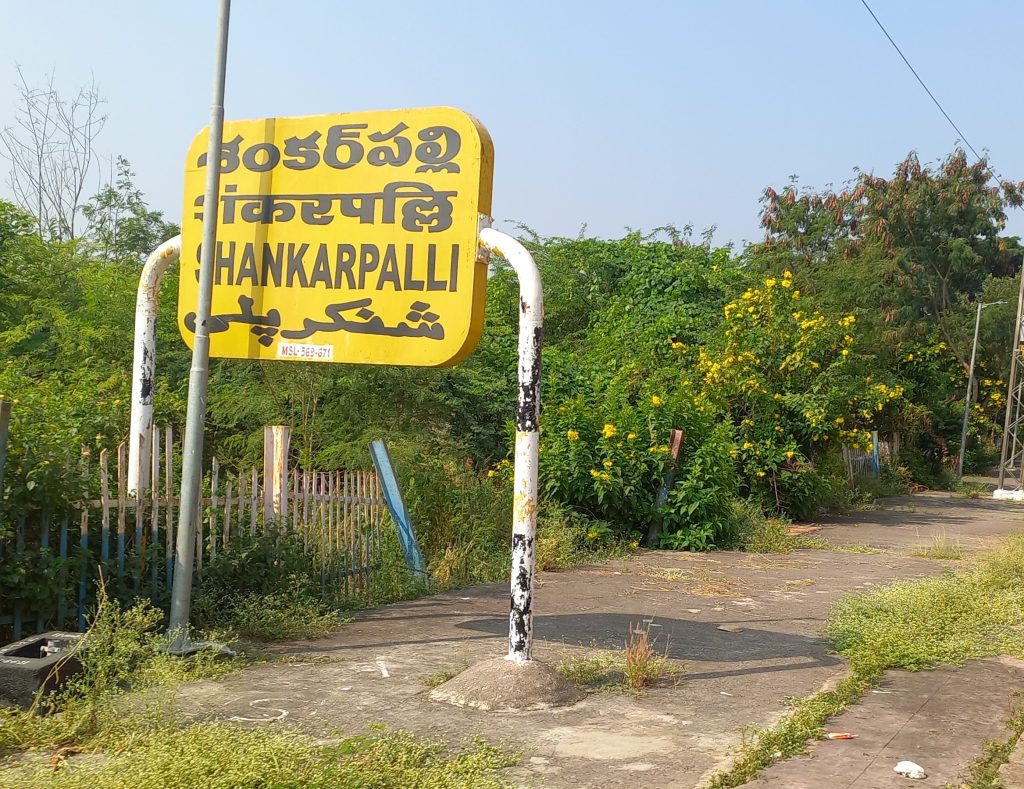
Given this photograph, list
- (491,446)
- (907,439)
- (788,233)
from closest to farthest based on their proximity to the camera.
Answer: (491,446), (907,439), (788,233)

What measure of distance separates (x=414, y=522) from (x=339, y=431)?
10.6ft

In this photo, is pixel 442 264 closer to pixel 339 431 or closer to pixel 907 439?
pixel 339 431

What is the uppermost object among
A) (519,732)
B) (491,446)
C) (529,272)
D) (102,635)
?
(529,272)

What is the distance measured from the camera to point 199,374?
7.38 meters

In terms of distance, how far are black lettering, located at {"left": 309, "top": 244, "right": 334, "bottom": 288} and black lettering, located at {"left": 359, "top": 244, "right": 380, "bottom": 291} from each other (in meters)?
0.24

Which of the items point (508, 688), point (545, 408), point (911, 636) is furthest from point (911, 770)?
point (545, 408)

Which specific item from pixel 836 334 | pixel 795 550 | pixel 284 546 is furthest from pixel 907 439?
pixel 284 546

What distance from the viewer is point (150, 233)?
125 feet

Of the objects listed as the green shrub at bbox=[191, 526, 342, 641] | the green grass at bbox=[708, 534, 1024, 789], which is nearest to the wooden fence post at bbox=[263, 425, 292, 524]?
the green shrub at bbox=[191, 526, 342, 641]

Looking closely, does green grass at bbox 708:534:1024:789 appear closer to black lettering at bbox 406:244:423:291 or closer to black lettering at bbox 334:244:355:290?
black lettering at bbox 406:244:423:291

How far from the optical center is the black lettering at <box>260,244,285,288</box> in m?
7.64

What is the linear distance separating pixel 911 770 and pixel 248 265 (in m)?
5.43

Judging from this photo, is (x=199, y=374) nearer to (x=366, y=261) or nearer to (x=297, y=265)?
(x=297, y=265)

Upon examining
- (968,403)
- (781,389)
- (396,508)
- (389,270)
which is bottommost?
(396,508)
